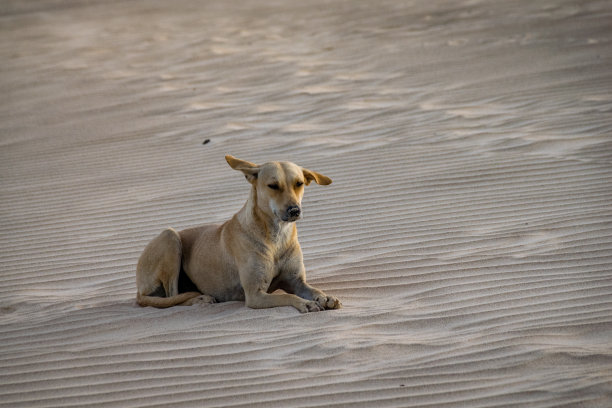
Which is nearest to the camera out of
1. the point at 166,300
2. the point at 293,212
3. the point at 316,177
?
the point at 293,212

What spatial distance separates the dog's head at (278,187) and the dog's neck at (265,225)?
50 millimetres

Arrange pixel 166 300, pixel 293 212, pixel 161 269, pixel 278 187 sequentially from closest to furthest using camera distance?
pixel 293 212 < pixel 278 187 < pixel 166 300 < pixel 161 269

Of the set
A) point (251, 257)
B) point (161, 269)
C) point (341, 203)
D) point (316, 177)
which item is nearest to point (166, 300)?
point (161, 269)

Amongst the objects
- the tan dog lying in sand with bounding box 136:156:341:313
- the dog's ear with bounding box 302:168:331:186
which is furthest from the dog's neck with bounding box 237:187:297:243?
the dog's ear with bounding box 302:168:331:186

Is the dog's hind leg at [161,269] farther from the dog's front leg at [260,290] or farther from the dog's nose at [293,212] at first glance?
the dog's nose at [293,212]

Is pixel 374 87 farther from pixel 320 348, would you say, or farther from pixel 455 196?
pixel 320 348

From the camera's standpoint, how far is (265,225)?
5.32m

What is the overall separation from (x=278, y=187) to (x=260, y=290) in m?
0.76

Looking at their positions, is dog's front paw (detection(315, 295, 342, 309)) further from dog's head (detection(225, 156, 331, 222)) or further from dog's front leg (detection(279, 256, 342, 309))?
dog's head (detection(225, 156, 331, 222))

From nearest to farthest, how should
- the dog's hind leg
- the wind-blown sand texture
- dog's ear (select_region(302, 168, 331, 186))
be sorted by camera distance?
the wind-blown sand texture < dog's ear (select_region(302, 168, 331, 186)) < the dog's hind leg

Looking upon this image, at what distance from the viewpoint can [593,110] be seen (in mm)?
9617

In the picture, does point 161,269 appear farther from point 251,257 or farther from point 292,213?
point 292,213

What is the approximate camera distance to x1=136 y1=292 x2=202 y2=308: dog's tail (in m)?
5.49

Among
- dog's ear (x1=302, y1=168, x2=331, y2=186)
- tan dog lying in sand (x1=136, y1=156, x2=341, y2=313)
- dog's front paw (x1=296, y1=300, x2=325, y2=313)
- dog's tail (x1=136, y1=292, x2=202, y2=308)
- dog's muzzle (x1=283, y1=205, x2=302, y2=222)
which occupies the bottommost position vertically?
dog's tail (x1=136, y1=292, x2=202, y2=308)
